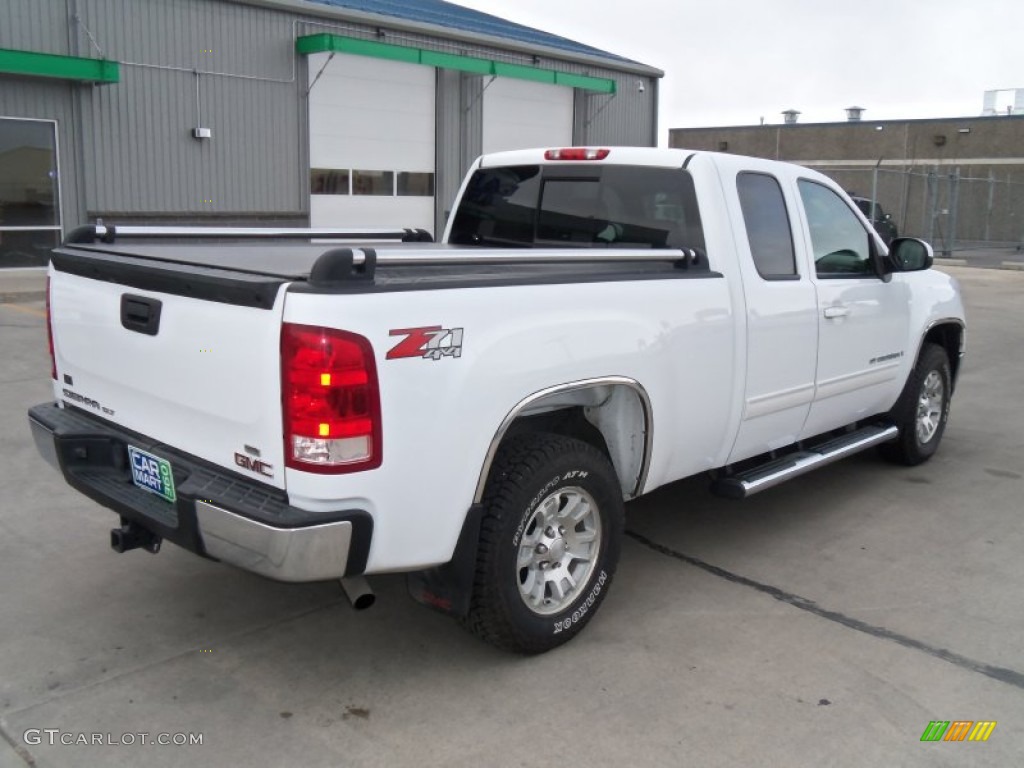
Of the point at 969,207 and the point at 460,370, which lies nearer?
the point at 460,370

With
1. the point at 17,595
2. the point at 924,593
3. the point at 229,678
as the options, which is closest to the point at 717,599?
the point at 924,593

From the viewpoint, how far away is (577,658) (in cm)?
394

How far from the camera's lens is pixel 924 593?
464 centimetres

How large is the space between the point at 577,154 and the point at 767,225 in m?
1.05

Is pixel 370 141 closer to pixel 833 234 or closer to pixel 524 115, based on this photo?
pixel 524 115

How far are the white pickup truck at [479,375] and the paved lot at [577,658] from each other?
1.25ft

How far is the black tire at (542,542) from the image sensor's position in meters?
3.59

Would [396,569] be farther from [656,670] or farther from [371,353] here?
[656,670]

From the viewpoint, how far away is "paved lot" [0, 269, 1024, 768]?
333cm

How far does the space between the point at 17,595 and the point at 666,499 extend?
11.8ft

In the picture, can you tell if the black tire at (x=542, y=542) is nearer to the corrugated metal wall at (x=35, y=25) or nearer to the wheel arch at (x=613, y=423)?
the wheel arch at (x=613, y=423)

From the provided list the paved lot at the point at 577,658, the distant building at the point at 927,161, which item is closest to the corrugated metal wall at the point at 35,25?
the paved lot at the point at 577,658

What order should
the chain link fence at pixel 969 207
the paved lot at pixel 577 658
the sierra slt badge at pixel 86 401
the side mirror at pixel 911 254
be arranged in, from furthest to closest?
the chain link fence at pixel 969 207, the side mirror at pixel 911 254, the sierra slt badge at pixel 86 401, the paved lot at pixel 577 658

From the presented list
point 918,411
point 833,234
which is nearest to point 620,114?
point 918,411
